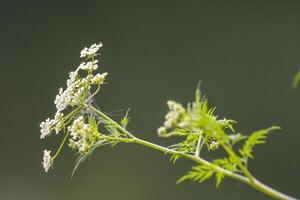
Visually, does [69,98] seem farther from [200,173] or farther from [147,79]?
[147,79]

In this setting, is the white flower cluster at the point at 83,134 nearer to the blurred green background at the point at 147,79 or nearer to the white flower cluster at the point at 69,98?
the white flower cluster at the point at 69,98

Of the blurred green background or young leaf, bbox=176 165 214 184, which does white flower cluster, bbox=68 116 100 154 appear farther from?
the blurred green background

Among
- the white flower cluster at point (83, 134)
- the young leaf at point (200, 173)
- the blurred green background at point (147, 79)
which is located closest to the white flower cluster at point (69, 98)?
the white flower cluster at point (83, 134)

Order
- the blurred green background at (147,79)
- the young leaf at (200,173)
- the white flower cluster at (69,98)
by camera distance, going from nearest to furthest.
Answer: the young leaf at (200,173) < the white flower cluster at (69,98) < the blurred green background at (147,79)

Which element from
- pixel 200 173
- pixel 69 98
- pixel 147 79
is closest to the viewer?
pixel 200 173


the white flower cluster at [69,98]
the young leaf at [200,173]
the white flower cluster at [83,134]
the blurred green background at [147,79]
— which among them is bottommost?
the young leaf at [200,173]

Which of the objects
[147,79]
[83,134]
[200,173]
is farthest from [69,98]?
[147,79]

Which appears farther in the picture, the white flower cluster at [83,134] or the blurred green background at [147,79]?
the blurred green background at [147,79]

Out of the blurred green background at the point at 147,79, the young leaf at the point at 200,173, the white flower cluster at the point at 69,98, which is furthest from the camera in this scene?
the blurred green background at the point at 147,79

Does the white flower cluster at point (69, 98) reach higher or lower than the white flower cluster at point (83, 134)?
higher

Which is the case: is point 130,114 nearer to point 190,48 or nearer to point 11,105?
point 190,48
